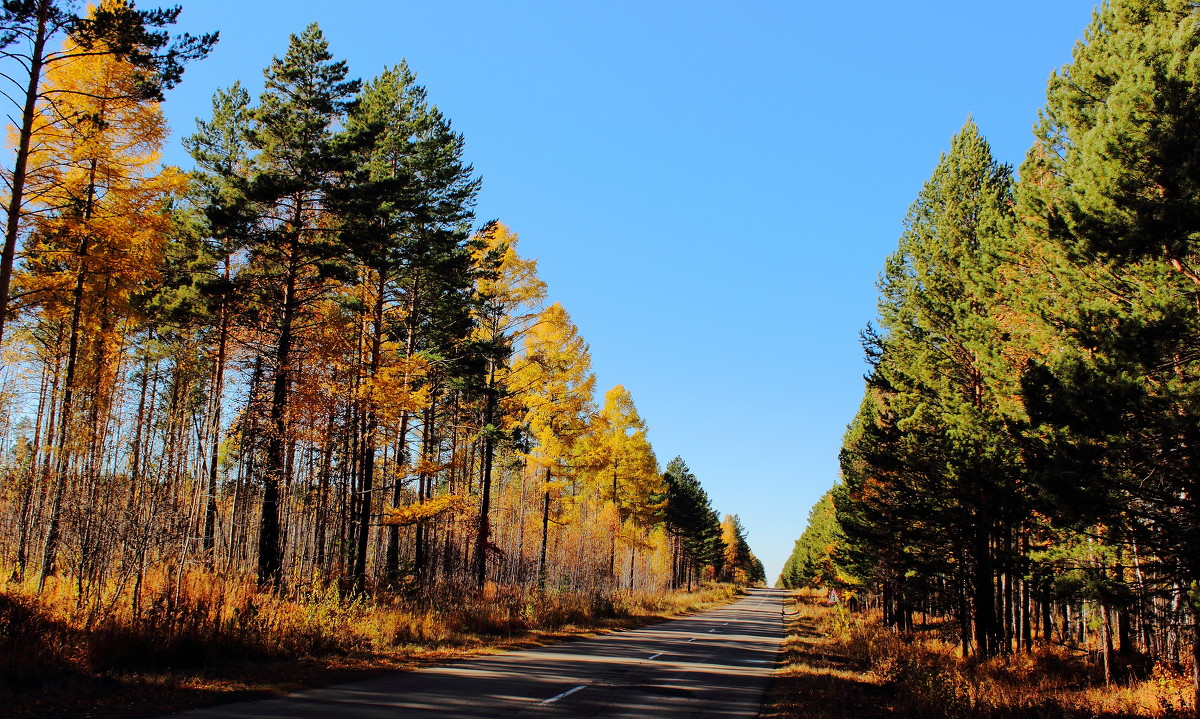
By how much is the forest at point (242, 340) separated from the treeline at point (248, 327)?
0.09 metres

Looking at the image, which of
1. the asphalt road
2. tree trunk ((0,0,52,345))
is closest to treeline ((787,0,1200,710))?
the asphalt road

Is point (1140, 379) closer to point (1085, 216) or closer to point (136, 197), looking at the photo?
point (1085, 216)

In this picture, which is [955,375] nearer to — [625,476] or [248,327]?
[248,327]

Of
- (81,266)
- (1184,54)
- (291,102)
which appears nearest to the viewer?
(1184,54)

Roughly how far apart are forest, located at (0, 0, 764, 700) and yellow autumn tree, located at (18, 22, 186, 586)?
0.08 metres

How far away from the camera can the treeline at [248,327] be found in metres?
11.3

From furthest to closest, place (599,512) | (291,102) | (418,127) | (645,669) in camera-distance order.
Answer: (599,512) < (418,127) < (291,102) < (645,669)

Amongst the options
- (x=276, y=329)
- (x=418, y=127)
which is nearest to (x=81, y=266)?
(x=276, y=329)

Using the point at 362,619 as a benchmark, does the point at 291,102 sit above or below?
above

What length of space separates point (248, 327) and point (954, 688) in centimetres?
1926

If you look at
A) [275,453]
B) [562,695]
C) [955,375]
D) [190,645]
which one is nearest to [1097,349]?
[955,375]

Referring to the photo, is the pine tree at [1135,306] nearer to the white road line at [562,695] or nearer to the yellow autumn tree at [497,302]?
the white road line at [562,695]

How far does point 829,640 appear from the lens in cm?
2566

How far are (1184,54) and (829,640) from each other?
21672mm
